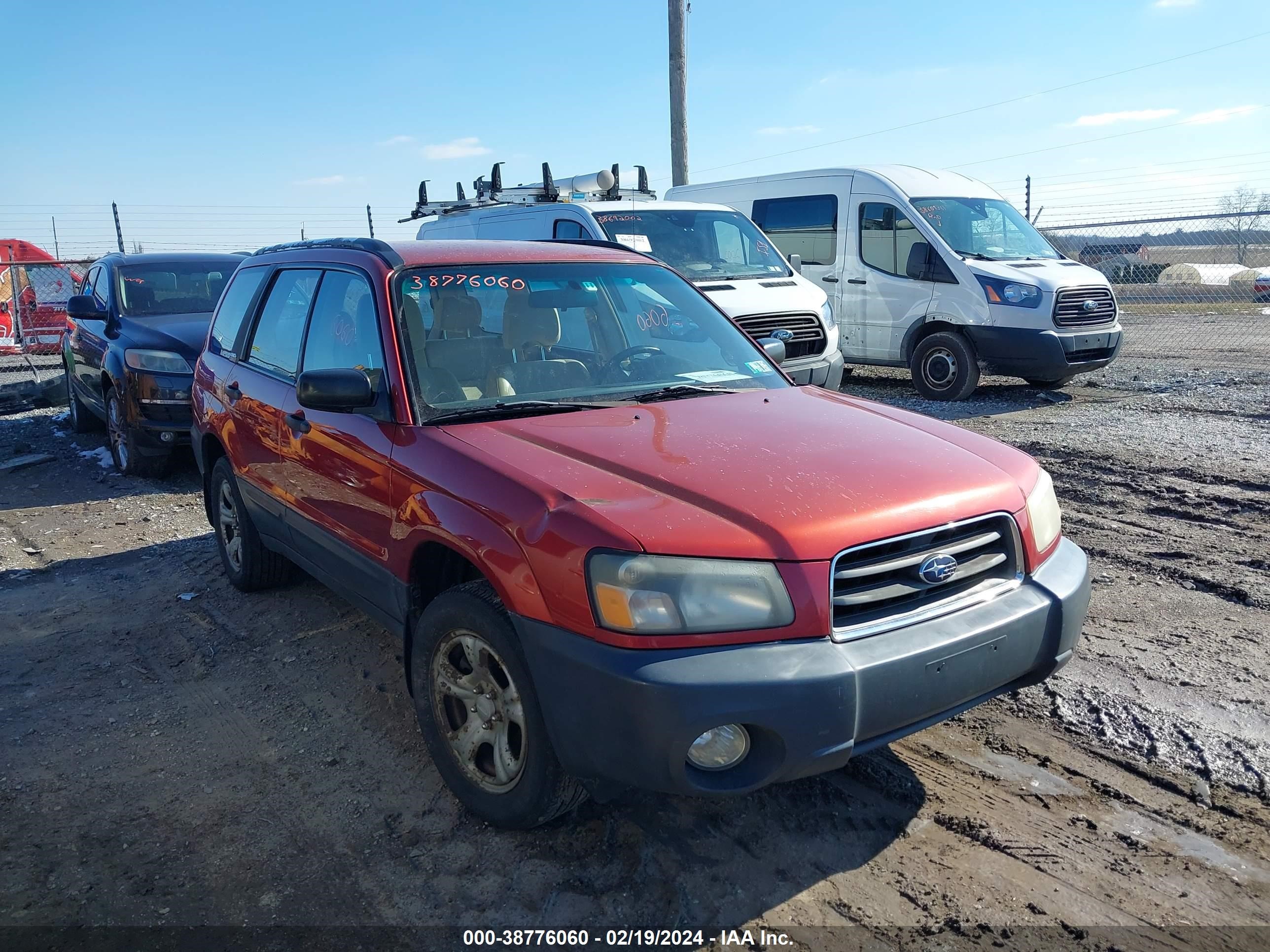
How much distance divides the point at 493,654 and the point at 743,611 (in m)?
0.81

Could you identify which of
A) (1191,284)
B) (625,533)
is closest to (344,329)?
(625,533)

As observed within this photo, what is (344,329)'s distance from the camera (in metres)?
3.86

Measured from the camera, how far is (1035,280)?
31.8 feet

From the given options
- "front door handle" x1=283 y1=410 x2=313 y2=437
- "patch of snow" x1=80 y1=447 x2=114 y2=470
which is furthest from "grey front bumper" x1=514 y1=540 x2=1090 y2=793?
"patch of snow" x1=80 y1=447 x2=114 y2=470

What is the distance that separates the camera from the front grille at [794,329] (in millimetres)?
8641

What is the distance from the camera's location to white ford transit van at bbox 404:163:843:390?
8.78 meters

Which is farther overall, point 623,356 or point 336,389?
point 623,356

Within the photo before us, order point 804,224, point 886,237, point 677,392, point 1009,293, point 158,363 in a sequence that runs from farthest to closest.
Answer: point 804,224
point 886,237
point 1009,293
point 158,363
point 677,392

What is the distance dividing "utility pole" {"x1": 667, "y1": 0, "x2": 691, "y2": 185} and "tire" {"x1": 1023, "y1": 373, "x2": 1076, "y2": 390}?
6.76 meters

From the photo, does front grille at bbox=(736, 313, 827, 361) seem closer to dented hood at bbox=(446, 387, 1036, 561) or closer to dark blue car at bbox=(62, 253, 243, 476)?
dark blue car at bbox=(62, 253, 243, 476)

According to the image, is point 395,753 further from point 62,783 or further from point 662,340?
point 662,340

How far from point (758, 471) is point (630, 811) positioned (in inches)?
45.9

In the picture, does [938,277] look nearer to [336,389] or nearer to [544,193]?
[544,193]

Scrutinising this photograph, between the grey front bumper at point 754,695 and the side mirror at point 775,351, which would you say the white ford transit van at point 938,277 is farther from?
the grey front bumper at point 754,695
